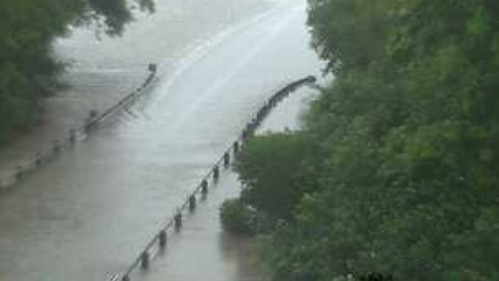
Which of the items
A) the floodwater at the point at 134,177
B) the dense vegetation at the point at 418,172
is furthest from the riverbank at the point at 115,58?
the dense vegetation at the point at 418,172

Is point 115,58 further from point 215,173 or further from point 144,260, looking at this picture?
point 144,260

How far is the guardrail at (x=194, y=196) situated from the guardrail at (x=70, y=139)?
536 centimetres

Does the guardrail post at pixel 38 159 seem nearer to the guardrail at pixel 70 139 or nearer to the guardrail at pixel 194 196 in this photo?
the guardrail at pixel 70 139

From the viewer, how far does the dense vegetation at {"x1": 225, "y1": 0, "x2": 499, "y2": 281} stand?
62.7ft

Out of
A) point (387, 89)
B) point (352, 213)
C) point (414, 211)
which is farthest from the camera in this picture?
point (387, 89)

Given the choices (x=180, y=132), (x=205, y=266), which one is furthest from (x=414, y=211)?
(x=180, y=132)

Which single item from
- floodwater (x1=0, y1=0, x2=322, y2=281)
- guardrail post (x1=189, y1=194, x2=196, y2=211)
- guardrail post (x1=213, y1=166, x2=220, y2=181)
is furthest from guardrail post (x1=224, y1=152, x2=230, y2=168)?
guardrail post (x1=189, y1=194, x2=196, y2=211)

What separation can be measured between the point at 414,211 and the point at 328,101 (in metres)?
12.0

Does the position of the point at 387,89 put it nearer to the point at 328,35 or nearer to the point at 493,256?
the point at 493,256

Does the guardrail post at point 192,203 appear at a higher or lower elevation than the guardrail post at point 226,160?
lower

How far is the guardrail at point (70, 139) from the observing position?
38.0 metres

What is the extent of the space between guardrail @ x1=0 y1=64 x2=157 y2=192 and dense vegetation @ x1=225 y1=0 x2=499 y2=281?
1367 centimetres

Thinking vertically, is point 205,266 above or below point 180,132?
below

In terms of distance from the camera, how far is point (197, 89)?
57562 millimetres
